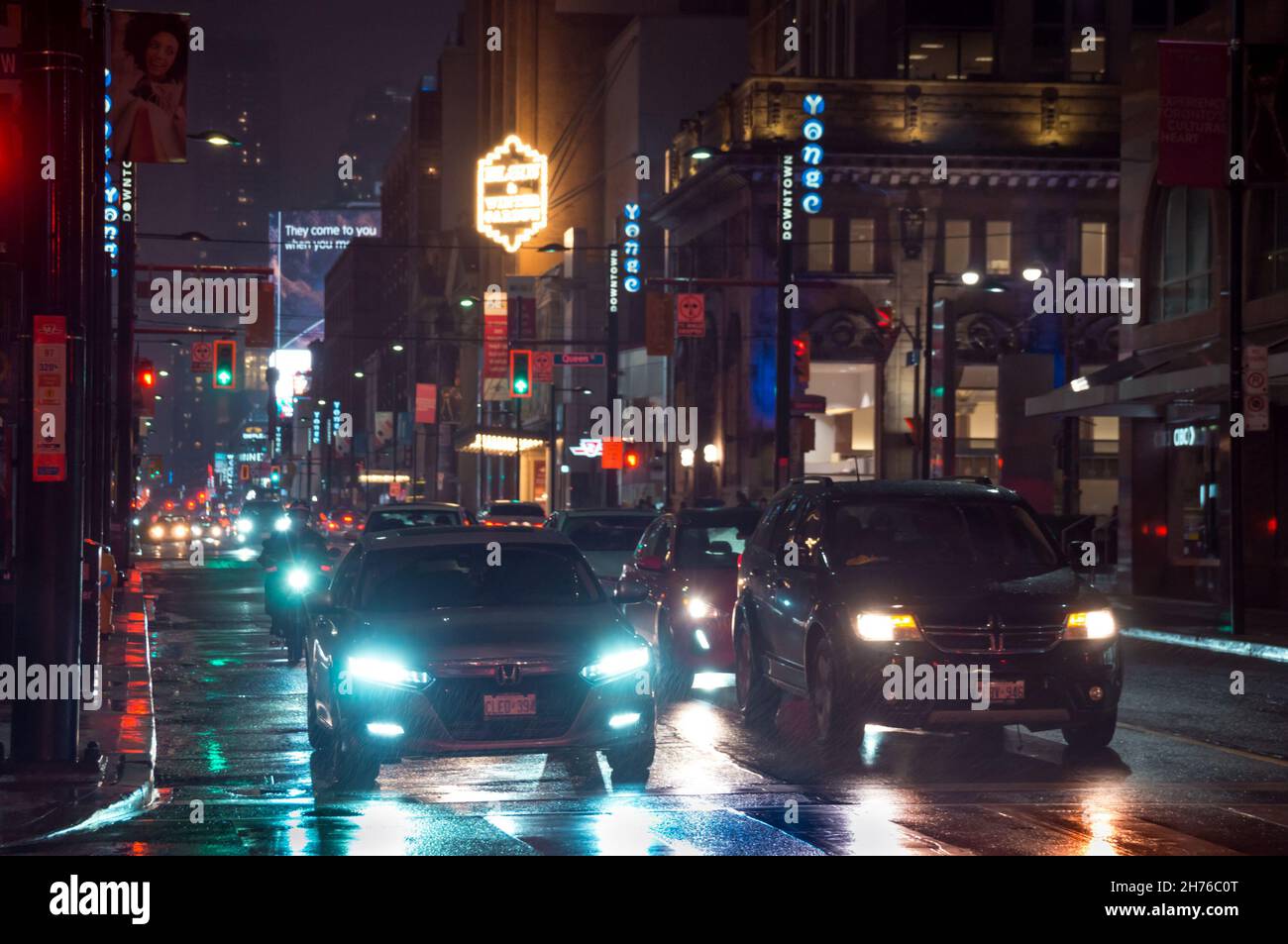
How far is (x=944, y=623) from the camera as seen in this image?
13938 millimetres

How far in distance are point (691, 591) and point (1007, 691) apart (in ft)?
18.8

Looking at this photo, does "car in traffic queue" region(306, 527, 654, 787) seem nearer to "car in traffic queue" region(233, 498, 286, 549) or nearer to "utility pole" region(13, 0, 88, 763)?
"utility pole" region(13, 0, 88, 763)

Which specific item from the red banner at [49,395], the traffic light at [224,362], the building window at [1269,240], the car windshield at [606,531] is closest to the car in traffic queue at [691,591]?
the car windshield at [606,531]

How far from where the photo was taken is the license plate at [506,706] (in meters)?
12.4

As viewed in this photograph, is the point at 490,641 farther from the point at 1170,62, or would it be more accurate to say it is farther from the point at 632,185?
the point at 632,185

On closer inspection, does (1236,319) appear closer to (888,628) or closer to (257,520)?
(888,628)

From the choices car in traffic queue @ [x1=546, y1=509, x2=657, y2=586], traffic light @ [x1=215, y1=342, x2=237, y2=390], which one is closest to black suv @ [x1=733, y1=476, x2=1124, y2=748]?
car in traffic queue @ [x1=546, y1=509, x2=657, y2=586]

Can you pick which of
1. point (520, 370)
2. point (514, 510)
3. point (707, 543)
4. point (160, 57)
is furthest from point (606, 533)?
point (520, 370)

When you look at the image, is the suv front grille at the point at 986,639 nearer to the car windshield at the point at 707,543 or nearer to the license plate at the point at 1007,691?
the license plate at the point at 1007,691

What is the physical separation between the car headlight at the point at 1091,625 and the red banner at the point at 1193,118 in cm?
1512

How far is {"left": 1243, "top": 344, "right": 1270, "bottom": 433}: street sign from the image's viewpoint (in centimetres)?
2702

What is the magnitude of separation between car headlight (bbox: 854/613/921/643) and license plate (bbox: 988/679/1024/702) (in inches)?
24.7

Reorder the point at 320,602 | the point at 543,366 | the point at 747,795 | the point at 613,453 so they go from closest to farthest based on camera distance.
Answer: the point at 747,795 → the point at 320,602 → the point at 613,453 → the point at 543,366
